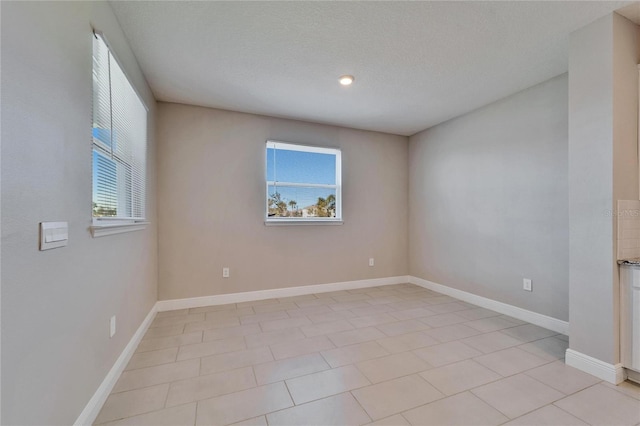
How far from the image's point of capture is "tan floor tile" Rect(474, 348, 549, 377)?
200 centimetres

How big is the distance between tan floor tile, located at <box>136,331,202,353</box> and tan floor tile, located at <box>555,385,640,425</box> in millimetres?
2726

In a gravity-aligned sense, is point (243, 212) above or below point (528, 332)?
above

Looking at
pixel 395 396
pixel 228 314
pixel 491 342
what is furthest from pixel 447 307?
pixel 228 314

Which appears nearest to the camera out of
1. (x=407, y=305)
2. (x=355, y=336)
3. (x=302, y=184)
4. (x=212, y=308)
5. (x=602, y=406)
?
(x=602, y=406)

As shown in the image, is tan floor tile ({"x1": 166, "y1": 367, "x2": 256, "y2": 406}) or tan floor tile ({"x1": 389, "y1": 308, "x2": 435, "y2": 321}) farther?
tan floor tile ({"x1": 389, "y1": 308, "x2": 435, "y2": 321})

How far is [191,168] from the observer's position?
11.1ft

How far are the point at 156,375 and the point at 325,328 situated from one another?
1.46 metres

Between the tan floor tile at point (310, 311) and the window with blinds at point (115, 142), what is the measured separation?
1.87 meters

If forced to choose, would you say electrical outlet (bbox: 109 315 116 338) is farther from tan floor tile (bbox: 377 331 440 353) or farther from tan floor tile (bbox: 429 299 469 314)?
tan floor tile (bbox: 429 299 469 314)

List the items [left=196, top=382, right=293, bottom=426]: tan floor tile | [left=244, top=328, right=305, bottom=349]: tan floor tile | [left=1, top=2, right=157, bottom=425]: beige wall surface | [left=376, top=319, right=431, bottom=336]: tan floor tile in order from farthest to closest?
[left=376, top=319, right=431, bottom=336]: tan floor tile, [left=244, top=328, right=305, bottom=349]: tan floor tile, [left=196, top=382, right=293, bottom=426]: tan floor tile, [left=1, top=2, right=157, bottom=425]: beige wall surface

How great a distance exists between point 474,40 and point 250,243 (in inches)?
124

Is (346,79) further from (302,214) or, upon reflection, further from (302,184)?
(302,214)

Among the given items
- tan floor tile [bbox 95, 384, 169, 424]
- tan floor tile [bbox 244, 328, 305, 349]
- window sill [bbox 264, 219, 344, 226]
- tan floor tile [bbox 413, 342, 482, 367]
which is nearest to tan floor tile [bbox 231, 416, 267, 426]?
tan floor tile [bbox 95, 384, 169, 424]

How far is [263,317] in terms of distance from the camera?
3.02m
